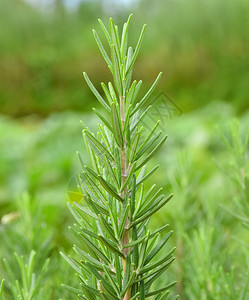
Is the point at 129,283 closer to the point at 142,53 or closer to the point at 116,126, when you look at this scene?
the point at 116,126

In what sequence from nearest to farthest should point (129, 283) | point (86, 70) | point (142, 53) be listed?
point (129, 283)
point (142, 53)
point (86, 70)

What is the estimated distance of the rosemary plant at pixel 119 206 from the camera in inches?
4.3

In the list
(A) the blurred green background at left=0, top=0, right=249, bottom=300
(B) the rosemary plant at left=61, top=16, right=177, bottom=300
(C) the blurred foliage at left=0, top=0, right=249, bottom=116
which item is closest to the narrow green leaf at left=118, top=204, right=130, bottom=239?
(B) the rosemary plant at left=61, top=16, right=177, bottom=300

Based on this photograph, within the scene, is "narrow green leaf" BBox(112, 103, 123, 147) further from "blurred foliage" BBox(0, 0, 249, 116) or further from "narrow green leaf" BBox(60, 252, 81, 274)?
"blurred foliage" BBox(0, 0, 249, 116)

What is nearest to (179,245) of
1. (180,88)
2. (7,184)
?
(7,184)

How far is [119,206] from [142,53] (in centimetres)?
343

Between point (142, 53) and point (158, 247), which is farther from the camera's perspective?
point (142, 53)

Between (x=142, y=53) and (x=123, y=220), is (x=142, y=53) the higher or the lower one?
the higher one

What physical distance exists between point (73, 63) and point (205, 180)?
9.68 feet

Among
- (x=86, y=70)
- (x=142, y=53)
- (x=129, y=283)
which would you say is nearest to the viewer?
(x=129, y=283)

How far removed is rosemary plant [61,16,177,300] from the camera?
11 centimetres

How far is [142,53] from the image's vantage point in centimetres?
345

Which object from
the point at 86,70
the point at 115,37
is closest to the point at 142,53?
the point at 86,70

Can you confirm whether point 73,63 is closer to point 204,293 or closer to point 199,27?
point 199,27
